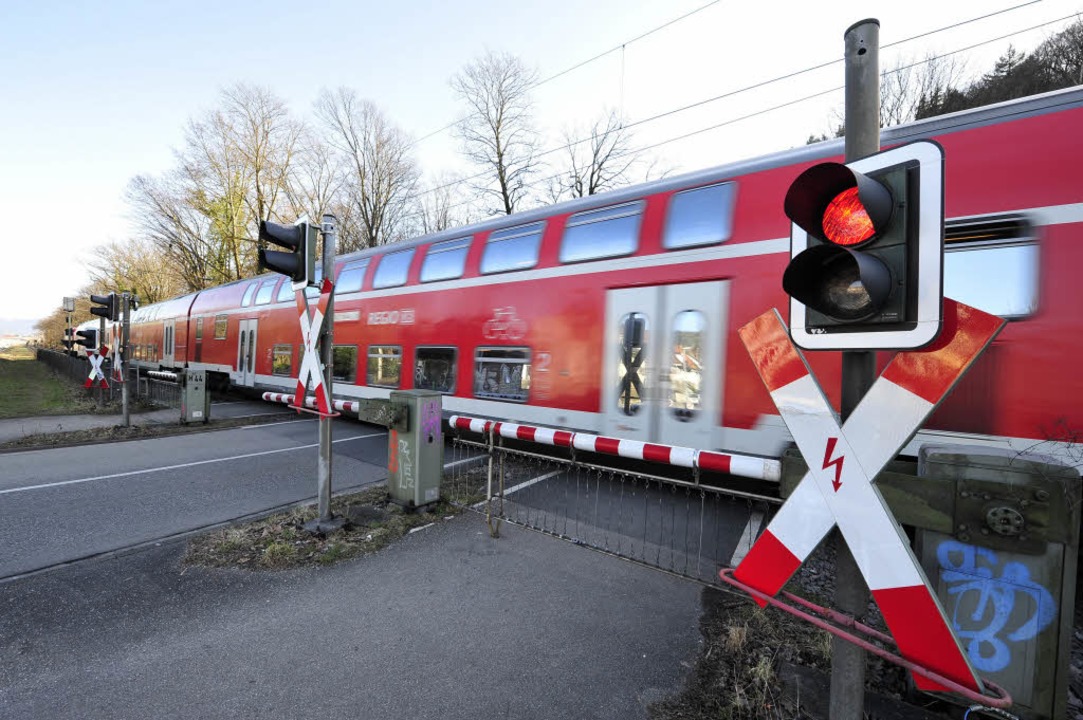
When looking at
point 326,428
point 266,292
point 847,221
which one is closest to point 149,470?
point 326,428

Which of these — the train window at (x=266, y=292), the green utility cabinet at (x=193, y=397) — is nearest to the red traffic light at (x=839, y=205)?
the green utility cabinet at (x=193, y=397)

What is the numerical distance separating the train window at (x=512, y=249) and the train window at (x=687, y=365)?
9.00 ft

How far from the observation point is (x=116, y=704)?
2299mm

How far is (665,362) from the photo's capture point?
5.95m

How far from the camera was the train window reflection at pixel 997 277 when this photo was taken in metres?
3.83

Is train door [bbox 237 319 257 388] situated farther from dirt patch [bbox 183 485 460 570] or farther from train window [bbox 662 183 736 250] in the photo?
train window [bbox 662 183 736 250]

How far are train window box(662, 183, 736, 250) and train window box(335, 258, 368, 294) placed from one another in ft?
25.3

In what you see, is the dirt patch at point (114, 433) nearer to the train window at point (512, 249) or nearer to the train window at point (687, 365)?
the train window at point (512, 249)

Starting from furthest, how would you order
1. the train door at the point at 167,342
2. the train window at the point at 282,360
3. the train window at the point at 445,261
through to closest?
the train door at the point at 167,342 < the train window at the point at 282,360 < the train window at the point at 445,261

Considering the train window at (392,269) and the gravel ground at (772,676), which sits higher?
the train window at (392,269)

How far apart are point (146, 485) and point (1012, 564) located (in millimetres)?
8270

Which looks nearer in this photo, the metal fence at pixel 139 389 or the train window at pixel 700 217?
the train window at pixel 700 217

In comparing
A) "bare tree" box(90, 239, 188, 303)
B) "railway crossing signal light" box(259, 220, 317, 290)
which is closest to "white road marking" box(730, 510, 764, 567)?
"railway crossing signal light" box(259, 220, 317, 290)

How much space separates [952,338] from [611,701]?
2.30 metres
